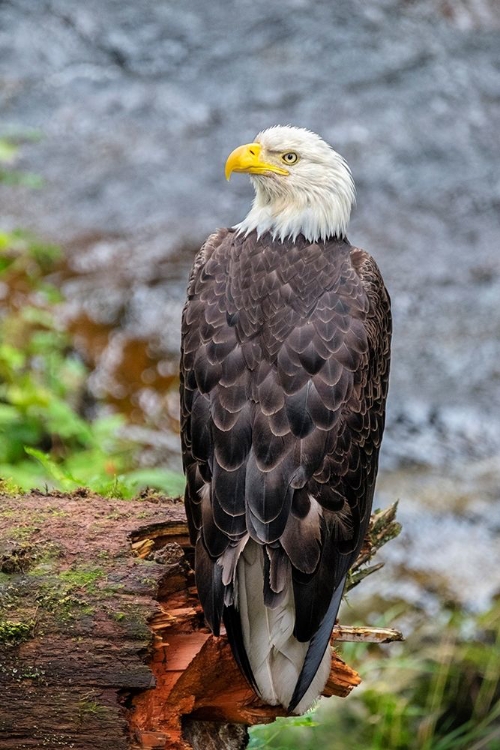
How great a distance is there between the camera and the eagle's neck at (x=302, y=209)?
211 inches

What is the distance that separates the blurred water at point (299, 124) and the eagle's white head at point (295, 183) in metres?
3.69

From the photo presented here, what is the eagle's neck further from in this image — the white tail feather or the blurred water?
the blurred water

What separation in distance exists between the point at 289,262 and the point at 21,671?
227cm

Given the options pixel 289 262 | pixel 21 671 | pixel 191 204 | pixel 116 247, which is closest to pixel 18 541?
pixel 21 671

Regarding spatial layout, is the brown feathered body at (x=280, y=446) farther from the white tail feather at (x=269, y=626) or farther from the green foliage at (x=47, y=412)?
the green foliage at (x=47, y=412)

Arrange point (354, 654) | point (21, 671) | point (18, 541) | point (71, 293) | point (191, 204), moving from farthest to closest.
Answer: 1. point (191, 204)
2. point (71, 293)
3. point (354, 654)
4. point (18, 541)
5. point (21, 671)

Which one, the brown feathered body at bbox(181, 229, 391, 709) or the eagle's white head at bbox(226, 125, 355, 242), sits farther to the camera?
the eagle's white head at bbox(226, 125, 355, 242)

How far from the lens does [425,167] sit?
41.9ft

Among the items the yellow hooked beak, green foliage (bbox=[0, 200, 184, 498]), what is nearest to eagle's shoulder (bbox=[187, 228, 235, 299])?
the yellow hooked beak

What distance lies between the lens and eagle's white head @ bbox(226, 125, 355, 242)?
5.37 meters

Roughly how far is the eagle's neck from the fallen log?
5.50 ft

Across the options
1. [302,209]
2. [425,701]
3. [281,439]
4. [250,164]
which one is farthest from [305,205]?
[425,701]

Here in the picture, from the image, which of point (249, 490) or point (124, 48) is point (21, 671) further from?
point (124, 48)

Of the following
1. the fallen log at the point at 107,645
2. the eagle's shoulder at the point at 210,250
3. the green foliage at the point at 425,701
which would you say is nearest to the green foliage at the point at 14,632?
the fallen log at the point at 107,645
